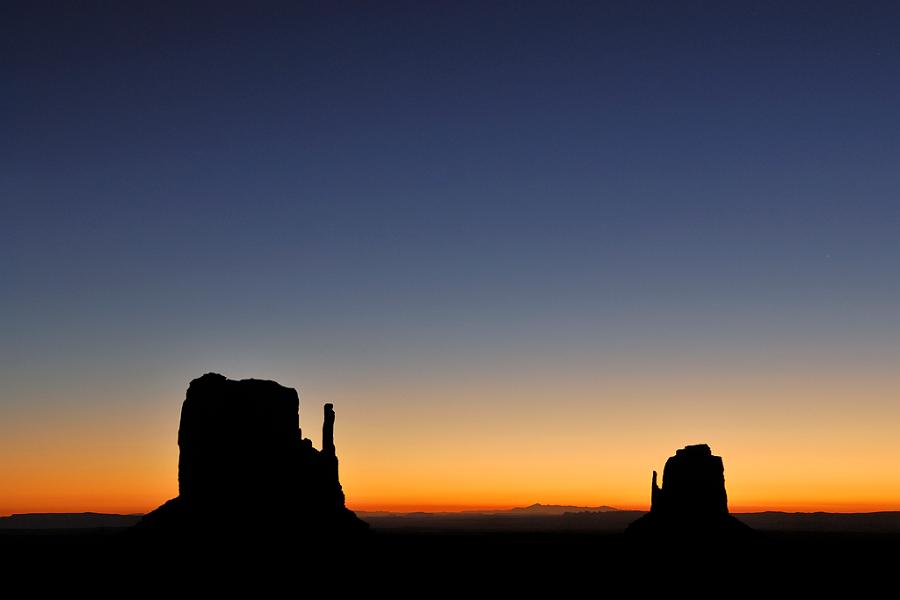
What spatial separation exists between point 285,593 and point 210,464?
2451 cm

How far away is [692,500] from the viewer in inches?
4870

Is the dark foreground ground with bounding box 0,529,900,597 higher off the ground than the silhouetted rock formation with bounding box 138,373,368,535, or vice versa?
the silhouetted rock formation with bounding box 138,373,368,535

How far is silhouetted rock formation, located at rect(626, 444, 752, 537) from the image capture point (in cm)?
12206

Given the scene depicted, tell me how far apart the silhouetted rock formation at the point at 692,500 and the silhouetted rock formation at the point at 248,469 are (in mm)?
42670

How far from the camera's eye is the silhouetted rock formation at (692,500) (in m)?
122

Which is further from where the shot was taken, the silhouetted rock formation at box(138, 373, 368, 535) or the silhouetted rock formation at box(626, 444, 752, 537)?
the silhouetted rock formation at box(626, 444, 752, 537)

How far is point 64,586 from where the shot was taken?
88.2 metres

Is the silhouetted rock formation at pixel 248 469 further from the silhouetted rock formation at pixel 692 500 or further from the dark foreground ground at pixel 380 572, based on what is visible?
the silhouetted rock formation at pixel 692 500

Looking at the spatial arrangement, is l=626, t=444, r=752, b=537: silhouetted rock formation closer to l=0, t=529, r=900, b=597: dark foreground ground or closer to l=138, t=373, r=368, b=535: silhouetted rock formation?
l=0, t=529, r=900, b=597: dark foreground ground

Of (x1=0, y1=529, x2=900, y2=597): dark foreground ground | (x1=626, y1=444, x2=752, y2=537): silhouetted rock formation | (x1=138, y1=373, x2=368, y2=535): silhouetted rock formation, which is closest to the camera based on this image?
(x1=0, y1=529, x2=900, y2=597): dark foreground ground

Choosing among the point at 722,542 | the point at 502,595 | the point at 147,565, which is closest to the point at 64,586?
the point at 147,565

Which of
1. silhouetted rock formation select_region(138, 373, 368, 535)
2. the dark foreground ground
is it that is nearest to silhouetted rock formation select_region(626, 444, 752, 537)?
the dark foreground ground

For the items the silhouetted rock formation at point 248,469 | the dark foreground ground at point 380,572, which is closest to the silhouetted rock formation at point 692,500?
the dark foreground ground at point 380,572

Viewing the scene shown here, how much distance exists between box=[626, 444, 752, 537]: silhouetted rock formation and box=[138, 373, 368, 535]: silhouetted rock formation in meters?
42.7
